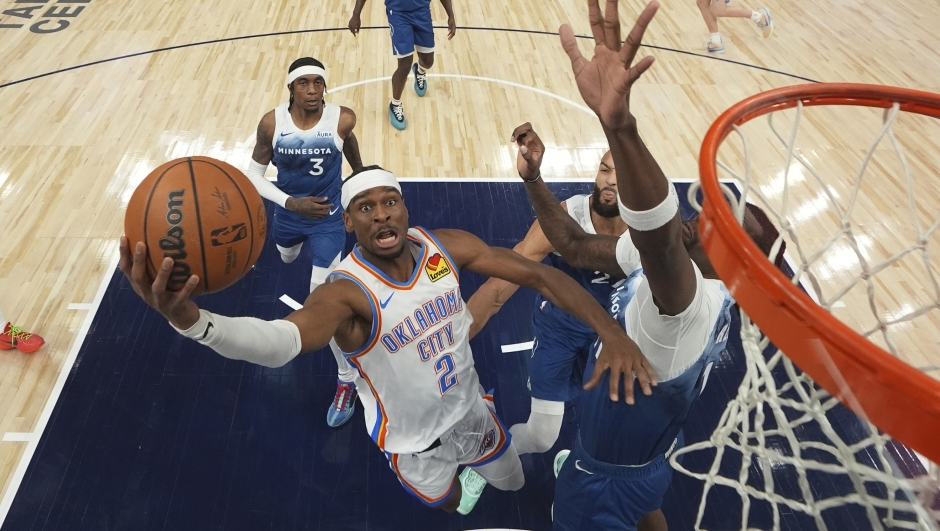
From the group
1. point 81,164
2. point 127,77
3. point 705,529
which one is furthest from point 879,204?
point 127,77

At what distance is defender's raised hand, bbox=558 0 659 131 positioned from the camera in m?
1.55

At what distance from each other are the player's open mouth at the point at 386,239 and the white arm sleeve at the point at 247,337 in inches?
22.7

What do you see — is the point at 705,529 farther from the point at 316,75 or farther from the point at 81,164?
the point at 81,164

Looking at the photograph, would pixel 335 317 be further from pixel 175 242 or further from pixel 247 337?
pixel 175 242

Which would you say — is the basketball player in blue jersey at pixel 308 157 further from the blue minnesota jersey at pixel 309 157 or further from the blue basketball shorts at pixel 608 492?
the blue basketball shorts at pixel 608 492

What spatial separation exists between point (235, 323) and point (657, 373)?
1410 millimetres

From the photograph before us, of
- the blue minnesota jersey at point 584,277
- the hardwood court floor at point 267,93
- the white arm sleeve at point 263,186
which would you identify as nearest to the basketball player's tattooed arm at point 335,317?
the blue minnesota jersey at point 584,277

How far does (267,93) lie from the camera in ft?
25.1

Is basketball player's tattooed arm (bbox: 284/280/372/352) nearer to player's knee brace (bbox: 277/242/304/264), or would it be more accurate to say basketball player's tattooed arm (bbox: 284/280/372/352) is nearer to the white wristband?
the white wristband

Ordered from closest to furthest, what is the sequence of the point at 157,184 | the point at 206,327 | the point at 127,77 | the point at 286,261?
1. the point at 206,327
2. the point at 157,184
3. the point at 286,261
4. the point at 127,77

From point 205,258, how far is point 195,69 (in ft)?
21.6

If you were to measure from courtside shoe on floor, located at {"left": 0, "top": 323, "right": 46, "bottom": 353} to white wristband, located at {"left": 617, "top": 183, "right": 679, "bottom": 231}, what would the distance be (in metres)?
4.27

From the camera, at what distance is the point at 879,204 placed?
625cm

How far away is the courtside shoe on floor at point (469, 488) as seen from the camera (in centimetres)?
373
